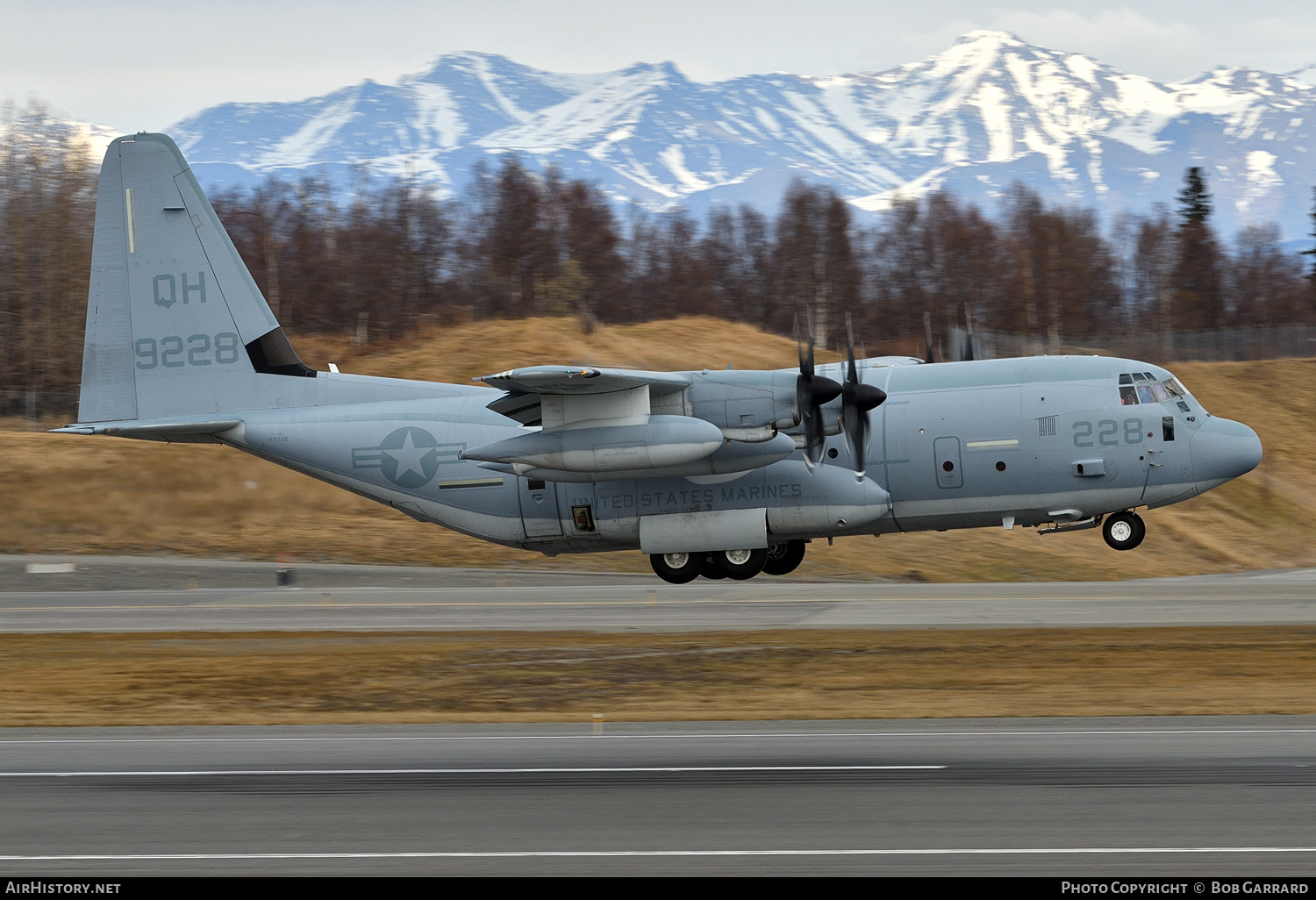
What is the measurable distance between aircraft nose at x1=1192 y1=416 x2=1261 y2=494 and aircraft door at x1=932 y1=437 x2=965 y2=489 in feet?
14.6

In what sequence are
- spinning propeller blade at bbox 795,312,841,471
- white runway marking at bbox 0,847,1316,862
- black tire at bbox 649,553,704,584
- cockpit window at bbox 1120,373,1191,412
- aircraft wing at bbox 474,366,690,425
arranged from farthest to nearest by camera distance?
black tire at bbox 649,553,704,584, cockpit window at bbox 1120,373,1191,412, spinning propeller blade at bbox 795,312,841,471, aircraft wing at bbox 474,366,690,425, white runway marking at bbox 0,847,1316,862

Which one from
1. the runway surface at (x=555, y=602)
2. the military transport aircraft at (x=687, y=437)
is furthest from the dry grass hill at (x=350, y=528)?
the military transport aircraft at (x=687, y=437)

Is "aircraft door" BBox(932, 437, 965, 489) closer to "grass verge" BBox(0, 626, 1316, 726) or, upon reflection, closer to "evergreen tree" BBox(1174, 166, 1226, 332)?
"grass verge" BBox(0, 626, 1316, 726)

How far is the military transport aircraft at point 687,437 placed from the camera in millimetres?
24688

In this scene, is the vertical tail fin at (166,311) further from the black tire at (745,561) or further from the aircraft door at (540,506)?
the black tire at (745,561)

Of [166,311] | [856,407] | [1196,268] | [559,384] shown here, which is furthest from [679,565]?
[1196,268]

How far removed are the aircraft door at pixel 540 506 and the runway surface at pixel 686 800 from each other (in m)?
11.7

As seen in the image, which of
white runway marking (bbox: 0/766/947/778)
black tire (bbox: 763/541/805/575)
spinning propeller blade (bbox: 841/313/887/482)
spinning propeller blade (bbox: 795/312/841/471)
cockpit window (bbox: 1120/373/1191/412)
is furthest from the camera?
black tire (bbox: 763/541/805/575)

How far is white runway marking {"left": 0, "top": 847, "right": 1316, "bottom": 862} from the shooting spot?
922 centimetres

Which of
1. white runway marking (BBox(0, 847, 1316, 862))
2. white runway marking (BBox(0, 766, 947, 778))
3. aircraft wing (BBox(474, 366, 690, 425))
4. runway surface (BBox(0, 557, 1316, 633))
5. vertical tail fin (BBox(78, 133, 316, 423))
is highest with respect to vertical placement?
vertical tail fin (BBox(78, 133, 316, 423))

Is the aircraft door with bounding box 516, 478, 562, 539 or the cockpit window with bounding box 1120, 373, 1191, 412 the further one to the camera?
the aircraft door with bounding box 516, 478, 562, 539

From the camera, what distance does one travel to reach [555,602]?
30953 mm

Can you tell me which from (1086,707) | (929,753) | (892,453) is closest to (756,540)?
(892,453)

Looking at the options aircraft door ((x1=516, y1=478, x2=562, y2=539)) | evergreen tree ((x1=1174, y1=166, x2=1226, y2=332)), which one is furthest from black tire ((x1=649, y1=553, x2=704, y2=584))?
evergreen tree ((x1=1174, y1=166, x2=1226, y2=332))
